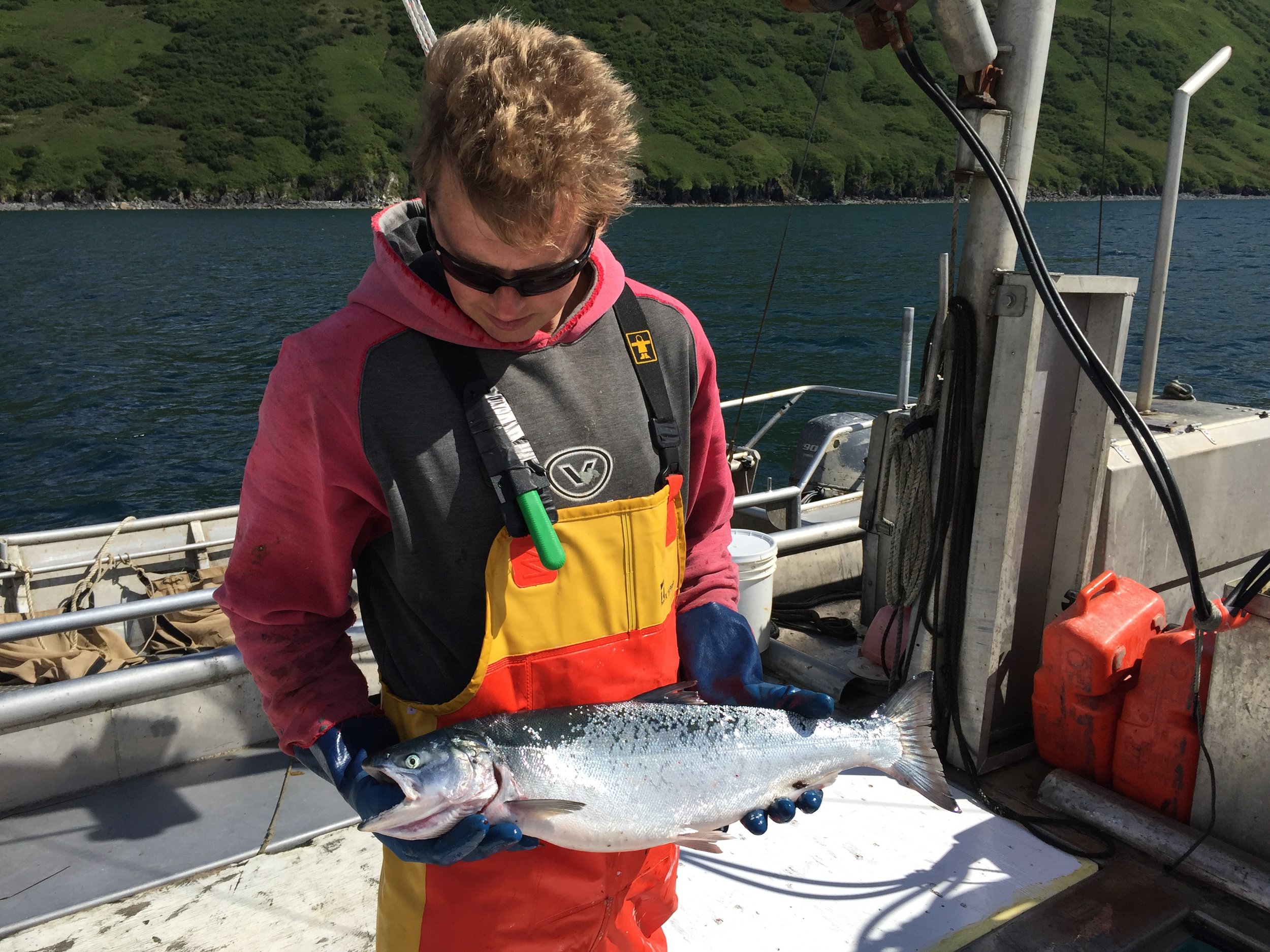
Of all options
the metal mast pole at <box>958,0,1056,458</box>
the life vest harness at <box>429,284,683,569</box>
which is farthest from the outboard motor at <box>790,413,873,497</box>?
the life vest harness at <box>429,284,683,569</box>

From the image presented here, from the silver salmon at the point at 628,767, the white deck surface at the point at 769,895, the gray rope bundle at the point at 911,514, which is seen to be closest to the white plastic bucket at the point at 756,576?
the gray rope bundle at the point at 911,514

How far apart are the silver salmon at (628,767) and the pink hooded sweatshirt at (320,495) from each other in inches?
10.1

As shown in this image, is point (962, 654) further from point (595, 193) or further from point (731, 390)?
point (731, 390)

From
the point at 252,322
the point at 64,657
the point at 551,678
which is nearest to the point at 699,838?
the point at 551,678

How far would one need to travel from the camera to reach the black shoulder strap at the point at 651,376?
6.68 ft

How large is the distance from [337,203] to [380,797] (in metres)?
151

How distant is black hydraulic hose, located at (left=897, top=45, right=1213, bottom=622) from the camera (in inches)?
134

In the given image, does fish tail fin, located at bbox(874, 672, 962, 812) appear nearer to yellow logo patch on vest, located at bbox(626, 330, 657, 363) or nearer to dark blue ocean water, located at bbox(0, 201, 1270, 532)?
yellow logo patch on vest, located at bbox(626, 330, 657, 363)

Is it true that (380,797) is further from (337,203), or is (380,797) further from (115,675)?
(337,203)

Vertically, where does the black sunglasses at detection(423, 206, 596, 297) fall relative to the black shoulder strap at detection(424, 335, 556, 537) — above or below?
above

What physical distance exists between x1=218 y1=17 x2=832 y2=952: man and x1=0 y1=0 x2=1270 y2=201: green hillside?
5425 inches

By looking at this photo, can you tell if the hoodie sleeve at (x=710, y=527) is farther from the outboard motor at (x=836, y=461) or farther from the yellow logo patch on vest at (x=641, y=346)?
the outboard motor at (x=836, y=461)

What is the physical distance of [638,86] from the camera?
5118 inches

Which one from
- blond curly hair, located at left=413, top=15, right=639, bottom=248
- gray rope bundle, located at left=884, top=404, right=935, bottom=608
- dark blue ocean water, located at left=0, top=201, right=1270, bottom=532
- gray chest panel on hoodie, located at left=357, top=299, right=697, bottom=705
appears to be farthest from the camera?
dark blue ocean water, located at left=0, top=201, right=1270, bottom=532
